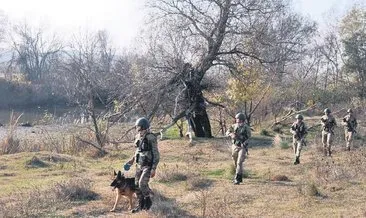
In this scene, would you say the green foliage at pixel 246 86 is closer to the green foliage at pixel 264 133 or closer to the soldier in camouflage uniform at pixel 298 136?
the green foliage at pixel 264 133

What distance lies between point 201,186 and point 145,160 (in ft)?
10.1

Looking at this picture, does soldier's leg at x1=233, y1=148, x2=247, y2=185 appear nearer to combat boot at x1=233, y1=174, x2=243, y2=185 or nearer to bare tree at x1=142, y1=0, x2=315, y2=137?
combat boot at x1=233, y1=174, x2=243, y2=185

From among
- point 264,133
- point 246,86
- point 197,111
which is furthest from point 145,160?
point 246,86

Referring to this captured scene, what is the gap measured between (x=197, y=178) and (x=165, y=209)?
3.28m

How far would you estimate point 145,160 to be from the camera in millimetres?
9461

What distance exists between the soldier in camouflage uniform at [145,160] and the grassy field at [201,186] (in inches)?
9.9

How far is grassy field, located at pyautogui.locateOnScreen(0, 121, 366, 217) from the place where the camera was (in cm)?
976

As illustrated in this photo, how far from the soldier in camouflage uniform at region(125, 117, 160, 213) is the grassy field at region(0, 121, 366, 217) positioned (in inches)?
9.9

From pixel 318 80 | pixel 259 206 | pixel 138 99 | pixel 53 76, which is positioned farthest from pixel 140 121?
pixel 53 76

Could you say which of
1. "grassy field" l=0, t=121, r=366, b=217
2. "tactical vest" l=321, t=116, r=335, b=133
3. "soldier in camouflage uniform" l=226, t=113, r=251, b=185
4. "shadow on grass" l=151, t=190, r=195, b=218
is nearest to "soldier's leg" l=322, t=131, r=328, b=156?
"tactical vest" l=321, t=116, r=335, b=133

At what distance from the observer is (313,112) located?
35125mm

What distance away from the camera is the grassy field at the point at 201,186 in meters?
9.76

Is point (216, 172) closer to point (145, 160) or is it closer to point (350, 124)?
point (145, 160)

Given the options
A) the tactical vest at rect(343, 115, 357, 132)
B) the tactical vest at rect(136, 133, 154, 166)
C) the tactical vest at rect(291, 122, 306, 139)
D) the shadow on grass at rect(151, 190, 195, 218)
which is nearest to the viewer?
the shadow on grass at rect(151, 190, 195, 218)
